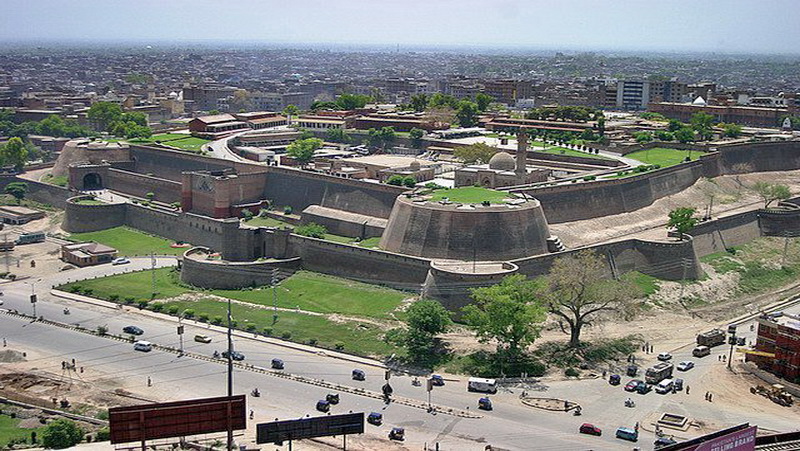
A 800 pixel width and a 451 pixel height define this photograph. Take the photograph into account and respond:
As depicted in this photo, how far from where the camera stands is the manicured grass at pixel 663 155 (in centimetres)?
9925

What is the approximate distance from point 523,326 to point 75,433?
25789 mm

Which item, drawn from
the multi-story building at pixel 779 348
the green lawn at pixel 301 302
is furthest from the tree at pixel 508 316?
the multi-story building at pixel 779 348

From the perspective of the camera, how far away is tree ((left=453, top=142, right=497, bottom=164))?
9669 cm

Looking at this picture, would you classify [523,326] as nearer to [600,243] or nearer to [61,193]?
[600,243]

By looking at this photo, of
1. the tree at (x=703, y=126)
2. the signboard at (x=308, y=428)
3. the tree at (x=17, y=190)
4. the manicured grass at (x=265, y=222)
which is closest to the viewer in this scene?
the signboard at (x=308, y=428)

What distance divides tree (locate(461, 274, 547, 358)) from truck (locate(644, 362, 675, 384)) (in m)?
6.81

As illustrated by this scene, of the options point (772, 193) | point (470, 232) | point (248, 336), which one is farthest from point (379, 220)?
point (772, 193)

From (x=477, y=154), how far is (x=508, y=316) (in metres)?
45.5

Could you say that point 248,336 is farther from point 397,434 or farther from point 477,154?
point 477,154

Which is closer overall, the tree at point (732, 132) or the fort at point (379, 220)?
the fort at point (379, 220)

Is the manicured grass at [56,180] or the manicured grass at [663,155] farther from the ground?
the manicured grass at [663,155]

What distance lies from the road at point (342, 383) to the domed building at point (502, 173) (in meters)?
27.8

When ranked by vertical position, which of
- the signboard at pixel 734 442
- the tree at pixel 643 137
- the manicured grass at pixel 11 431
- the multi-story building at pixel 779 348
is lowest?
the manicured grass at pixel 11 431

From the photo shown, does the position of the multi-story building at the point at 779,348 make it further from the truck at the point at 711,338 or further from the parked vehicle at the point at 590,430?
the parked vehicle at the point at 590,430
